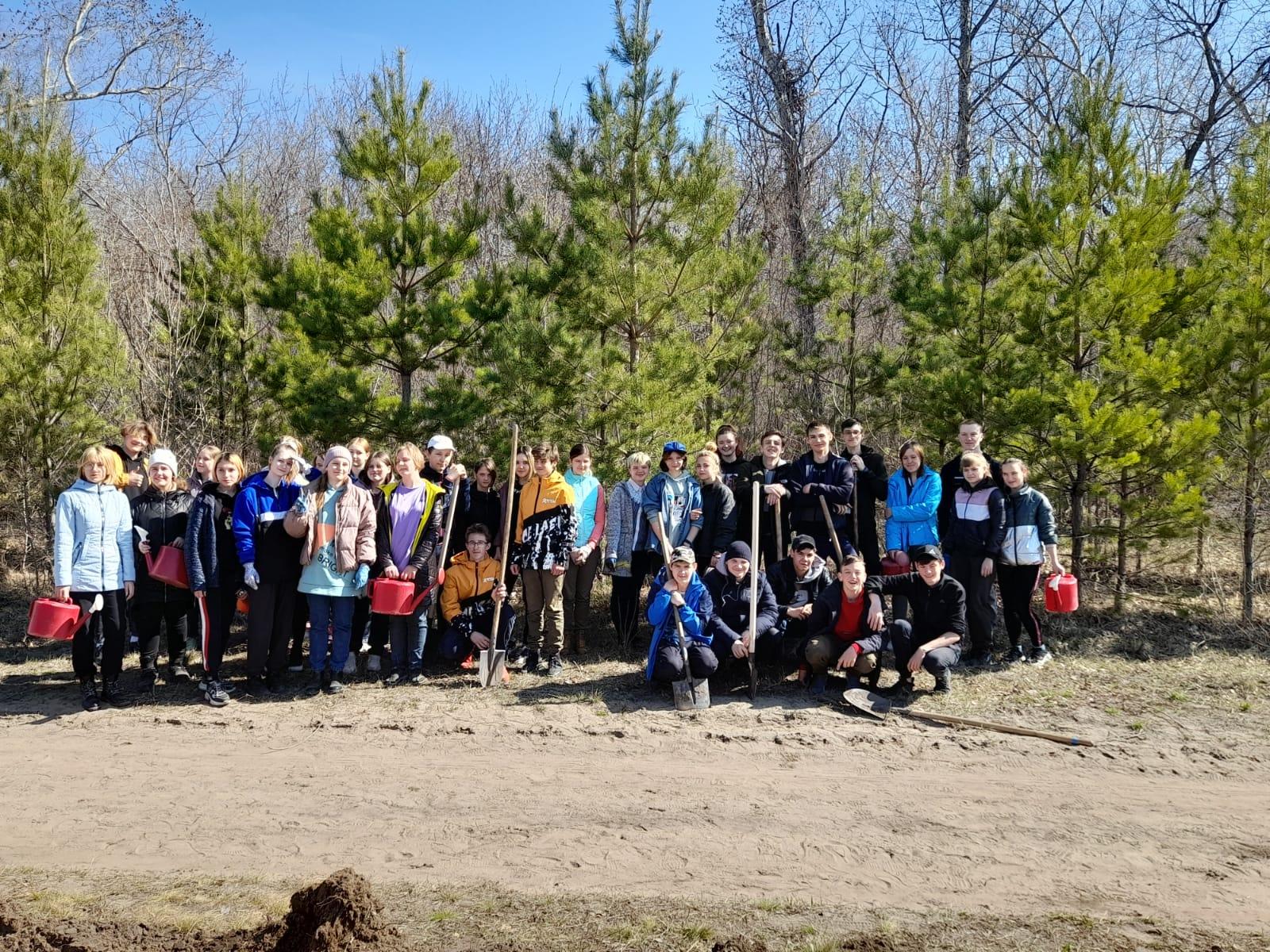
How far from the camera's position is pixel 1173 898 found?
15.2 feet

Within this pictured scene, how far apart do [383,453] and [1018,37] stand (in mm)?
19218

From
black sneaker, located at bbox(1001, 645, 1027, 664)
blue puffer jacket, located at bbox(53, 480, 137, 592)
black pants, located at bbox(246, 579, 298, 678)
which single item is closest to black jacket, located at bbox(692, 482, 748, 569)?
black sneaker, located at bbox(1001, 645, 1027, 664)

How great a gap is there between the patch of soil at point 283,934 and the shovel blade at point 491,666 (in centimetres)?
382

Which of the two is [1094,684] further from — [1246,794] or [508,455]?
[508,455]

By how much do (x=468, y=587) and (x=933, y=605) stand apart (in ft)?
12.8

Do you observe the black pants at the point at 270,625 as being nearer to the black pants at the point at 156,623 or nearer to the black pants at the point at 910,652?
the black pants at the point at 156,623

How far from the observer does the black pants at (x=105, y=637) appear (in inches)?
295

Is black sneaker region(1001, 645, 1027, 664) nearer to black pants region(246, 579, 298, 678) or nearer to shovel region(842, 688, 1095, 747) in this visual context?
shovel region(842, 688, 1095, 747)

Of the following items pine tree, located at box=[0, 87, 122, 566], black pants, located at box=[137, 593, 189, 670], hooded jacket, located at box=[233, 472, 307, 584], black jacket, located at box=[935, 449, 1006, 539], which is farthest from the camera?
pine tree, located at box=[0, 87, 122, 566]

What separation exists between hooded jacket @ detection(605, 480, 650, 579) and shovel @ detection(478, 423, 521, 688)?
1.04 meters

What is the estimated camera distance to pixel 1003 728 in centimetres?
693

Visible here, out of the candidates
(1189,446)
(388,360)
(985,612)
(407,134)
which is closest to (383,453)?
(388,360)

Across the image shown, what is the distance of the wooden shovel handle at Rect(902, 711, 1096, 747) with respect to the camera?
6738 mm

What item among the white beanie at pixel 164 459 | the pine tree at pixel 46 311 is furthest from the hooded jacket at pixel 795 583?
the pine tree at pixel 46 311
